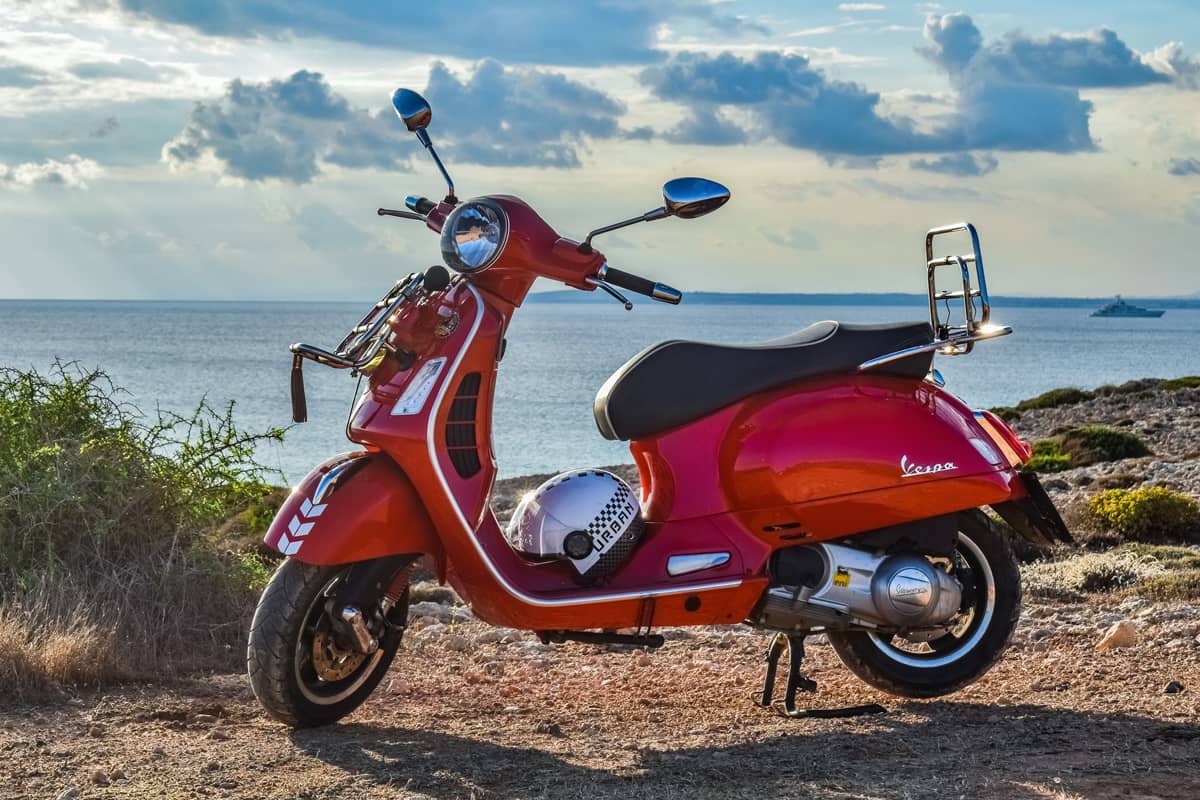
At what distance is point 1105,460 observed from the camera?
16797mm

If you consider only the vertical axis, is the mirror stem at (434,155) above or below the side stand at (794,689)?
above

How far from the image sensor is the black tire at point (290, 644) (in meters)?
4.70

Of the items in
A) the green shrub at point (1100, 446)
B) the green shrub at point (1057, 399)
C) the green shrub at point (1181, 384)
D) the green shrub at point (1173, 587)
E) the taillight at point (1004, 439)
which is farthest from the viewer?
the green shrub at point (1057, 399)

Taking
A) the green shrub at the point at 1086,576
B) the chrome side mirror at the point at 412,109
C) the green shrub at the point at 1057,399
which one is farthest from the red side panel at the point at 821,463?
the green shrub at the point at 1057,399

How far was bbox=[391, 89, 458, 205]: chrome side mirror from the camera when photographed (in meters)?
5.11

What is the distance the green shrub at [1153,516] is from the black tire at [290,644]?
21.7 feet

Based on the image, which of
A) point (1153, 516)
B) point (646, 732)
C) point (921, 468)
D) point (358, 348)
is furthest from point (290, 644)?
point (1153, 516)

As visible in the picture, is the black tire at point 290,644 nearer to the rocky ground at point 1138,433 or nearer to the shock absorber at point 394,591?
the shock absorber at point 394,591

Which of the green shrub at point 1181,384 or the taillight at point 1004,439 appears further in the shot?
the green shrub at point 1181,384

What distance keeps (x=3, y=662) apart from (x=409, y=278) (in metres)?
2.30

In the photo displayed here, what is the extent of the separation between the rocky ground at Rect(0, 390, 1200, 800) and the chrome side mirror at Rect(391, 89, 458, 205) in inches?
77.5

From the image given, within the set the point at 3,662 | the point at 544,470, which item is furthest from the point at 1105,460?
the point at 3,662

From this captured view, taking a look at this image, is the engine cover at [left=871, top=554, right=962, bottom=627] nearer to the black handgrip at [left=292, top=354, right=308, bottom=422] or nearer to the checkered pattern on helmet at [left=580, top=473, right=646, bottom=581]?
the checkered pattern on helmet at [left=580, top=473, right=646, bottom=581]

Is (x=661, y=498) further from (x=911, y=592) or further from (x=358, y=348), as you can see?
(x=358, y=348)
